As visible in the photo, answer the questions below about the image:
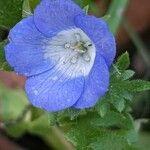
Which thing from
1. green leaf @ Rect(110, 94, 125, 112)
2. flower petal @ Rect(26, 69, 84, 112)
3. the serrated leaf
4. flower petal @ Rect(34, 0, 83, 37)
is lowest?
the serrated leaf

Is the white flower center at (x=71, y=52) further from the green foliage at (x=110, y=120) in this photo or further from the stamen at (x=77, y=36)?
the green foliage at (x=110, y=120)

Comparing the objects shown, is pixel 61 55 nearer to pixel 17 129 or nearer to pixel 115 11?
pixel 115 11

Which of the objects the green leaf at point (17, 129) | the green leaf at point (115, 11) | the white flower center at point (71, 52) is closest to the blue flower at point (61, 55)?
the white flower center at point (71, 52)

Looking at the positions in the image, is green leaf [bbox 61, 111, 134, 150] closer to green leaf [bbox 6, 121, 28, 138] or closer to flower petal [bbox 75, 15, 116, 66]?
flower petal [bbox 75, 15, 116, 66]

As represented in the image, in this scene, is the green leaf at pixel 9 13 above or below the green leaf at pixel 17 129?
above

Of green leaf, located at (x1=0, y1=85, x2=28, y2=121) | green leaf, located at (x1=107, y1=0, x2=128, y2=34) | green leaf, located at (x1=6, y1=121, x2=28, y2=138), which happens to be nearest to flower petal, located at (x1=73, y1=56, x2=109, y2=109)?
green leaf, located at (x1=107, y1=0, x2=128, y2=34)

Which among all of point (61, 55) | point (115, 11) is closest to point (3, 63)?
point (61, 55)

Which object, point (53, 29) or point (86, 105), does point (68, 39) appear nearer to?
point (53, 29)

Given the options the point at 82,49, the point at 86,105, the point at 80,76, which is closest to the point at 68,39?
the point at 82,49
